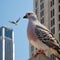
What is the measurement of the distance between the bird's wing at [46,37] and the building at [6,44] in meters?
127

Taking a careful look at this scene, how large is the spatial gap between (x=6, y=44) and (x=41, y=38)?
135766 mm

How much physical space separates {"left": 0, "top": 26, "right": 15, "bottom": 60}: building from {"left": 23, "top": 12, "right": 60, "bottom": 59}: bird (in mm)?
126605

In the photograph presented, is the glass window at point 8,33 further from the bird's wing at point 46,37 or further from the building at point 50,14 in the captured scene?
the bird's wing at point 46,37

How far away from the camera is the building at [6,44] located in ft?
461

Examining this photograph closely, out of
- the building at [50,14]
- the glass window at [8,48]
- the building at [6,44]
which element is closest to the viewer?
the building at [50,14]

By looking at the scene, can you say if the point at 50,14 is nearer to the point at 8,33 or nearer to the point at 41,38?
the point at 41,38

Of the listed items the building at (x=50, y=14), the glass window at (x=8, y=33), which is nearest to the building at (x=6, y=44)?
the glass window at (x=8, y=33)

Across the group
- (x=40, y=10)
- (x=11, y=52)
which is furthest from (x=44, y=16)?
(x=11, y=52)

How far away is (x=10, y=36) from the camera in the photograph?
150125mm

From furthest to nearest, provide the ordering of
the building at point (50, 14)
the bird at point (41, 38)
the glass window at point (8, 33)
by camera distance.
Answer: the glass window at point (8, 33), the building at point (50, 14), the bird at point (41, 38)

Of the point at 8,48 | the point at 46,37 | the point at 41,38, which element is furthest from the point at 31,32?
the point at 8,48

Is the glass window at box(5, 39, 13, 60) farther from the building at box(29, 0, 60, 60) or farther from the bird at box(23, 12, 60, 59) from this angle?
the bird at box(23, 12, 60, 59)

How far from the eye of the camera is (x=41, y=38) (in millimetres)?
9227

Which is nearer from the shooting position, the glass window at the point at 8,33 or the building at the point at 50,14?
the building at the point at 50,14
